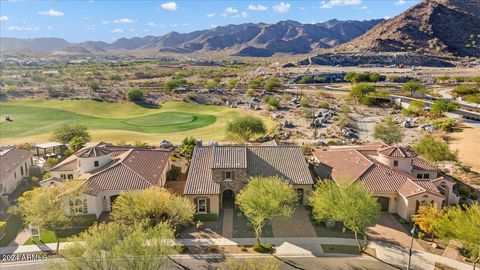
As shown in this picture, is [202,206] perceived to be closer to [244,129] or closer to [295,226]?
[295,226]

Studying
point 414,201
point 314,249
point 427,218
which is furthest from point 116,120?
point 427,218

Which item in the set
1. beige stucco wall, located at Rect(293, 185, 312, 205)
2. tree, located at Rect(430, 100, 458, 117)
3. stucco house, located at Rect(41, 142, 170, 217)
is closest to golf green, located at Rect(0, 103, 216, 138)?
stucco house, located at Rect(41, 142, 170, 217)

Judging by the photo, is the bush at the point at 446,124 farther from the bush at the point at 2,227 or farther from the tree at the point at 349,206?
the bush at the point at 2,227

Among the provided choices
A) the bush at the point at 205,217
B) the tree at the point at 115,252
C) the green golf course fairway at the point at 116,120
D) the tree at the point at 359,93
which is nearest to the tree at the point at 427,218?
the bush at the point at 205,217

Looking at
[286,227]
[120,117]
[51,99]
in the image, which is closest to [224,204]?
[286,227]

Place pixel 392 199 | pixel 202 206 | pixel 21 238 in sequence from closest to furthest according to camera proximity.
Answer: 1. pixel 21 238
2. pixel 202 206
3. pixel 392 199
